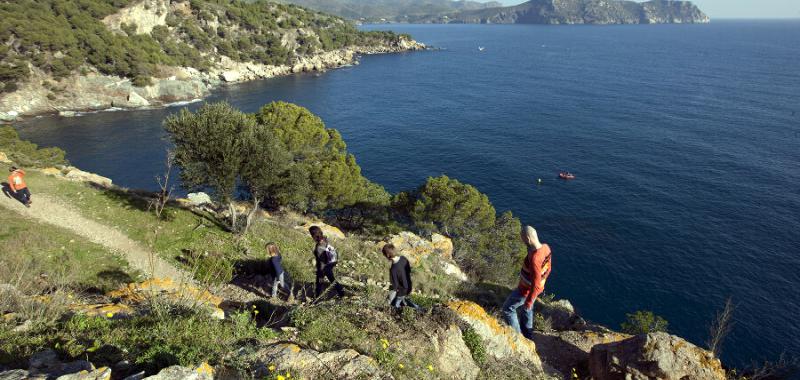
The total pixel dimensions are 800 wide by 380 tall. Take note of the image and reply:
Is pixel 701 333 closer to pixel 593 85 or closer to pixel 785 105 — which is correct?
pixel 785 105

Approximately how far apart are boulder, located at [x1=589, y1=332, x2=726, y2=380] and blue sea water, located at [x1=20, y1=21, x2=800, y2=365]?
2491 centimetres

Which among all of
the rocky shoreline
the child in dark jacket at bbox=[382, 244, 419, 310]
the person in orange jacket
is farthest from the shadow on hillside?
the rocky shoreline

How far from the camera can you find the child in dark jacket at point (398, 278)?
990cm

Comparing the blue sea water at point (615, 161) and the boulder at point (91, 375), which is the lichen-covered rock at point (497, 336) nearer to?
the boulder at point (91, 375)

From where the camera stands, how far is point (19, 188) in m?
19.1

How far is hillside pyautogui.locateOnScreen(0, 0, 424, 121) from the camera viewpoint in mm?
72938

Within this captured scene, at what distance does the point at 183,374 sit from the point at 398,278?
5.25 metres

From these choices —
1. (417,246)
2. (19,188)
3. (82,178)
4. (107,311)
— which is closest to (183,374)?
(107,311)

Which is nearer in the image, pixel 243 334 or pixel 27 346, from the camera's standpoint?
pixel 27 346

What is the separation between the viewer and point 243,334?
7570mm

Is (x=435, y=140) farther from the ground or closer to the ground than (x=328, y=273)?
closer to the ground

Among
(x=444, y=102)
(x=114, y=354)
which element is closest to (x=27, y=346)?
(x=114, y=354)

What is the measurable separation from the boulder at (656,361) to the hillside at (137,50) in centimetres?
9003

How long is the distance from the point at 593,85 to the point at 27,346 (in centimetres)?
11686
